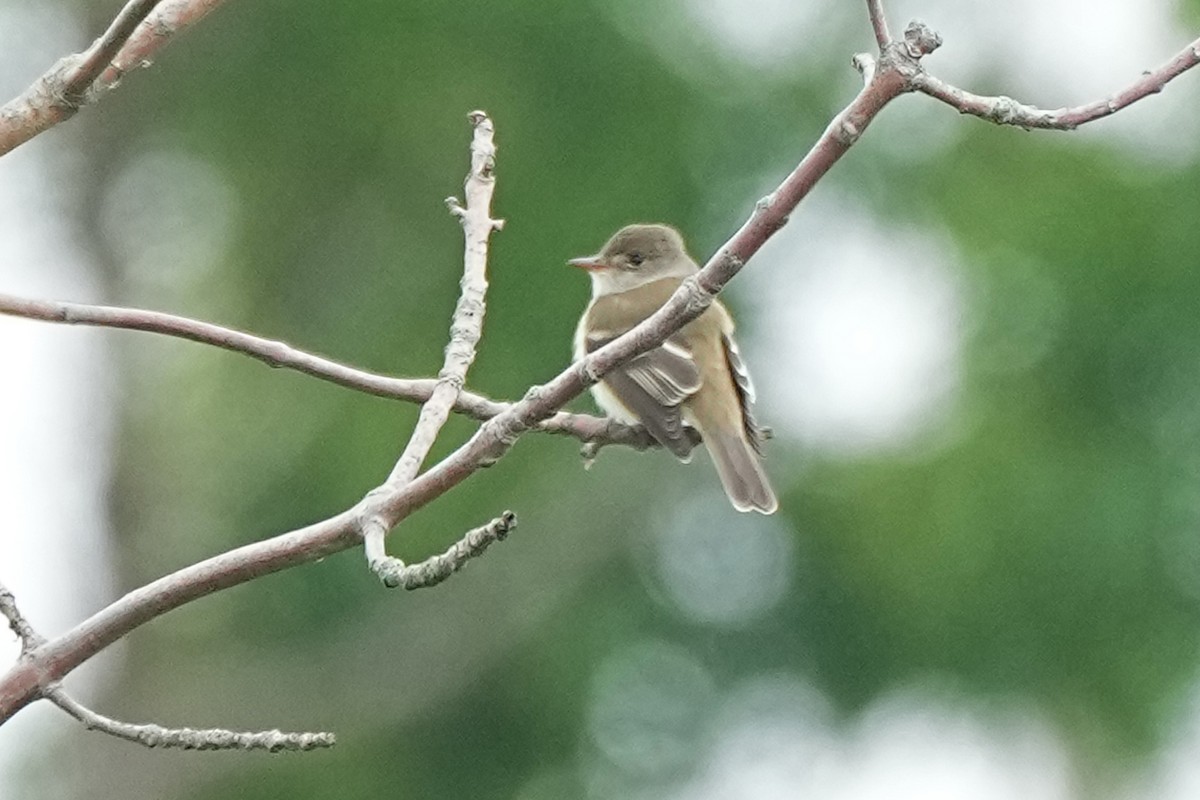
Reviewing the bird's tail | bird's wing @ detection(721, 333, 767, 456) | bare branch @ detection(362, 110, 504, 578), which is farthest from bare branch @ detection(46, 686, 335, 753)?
bird's wing @ detection(721, 333, 767, 456)

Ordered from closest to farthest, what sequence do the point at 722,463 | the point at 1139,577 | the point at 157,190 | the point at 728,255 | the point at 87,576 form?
the point at 728,255 → the point at 722,463 → the point at 1139,577 → the point at 87,576 → the point at 157,190

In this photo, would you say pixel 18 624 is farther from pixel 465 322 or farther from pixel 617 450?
pixel 617 450

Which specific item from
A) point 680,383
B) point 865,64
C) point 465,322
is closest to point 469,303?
point 465,322

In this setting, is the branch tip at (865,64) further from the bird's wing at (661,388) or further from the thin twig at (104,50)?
the bird's wing at (661,388)

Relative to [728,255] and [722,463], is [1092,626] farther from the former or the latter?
[728,255]

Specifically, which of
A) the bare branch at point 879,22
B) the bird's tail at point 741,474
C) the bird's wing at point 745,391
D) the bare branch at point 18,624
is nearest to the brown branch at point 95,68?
the bare branch at point 18,624

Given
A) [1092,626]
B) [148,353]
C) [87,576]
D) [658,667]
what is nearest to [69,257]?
[148,353]

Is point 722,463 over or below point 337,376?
over
